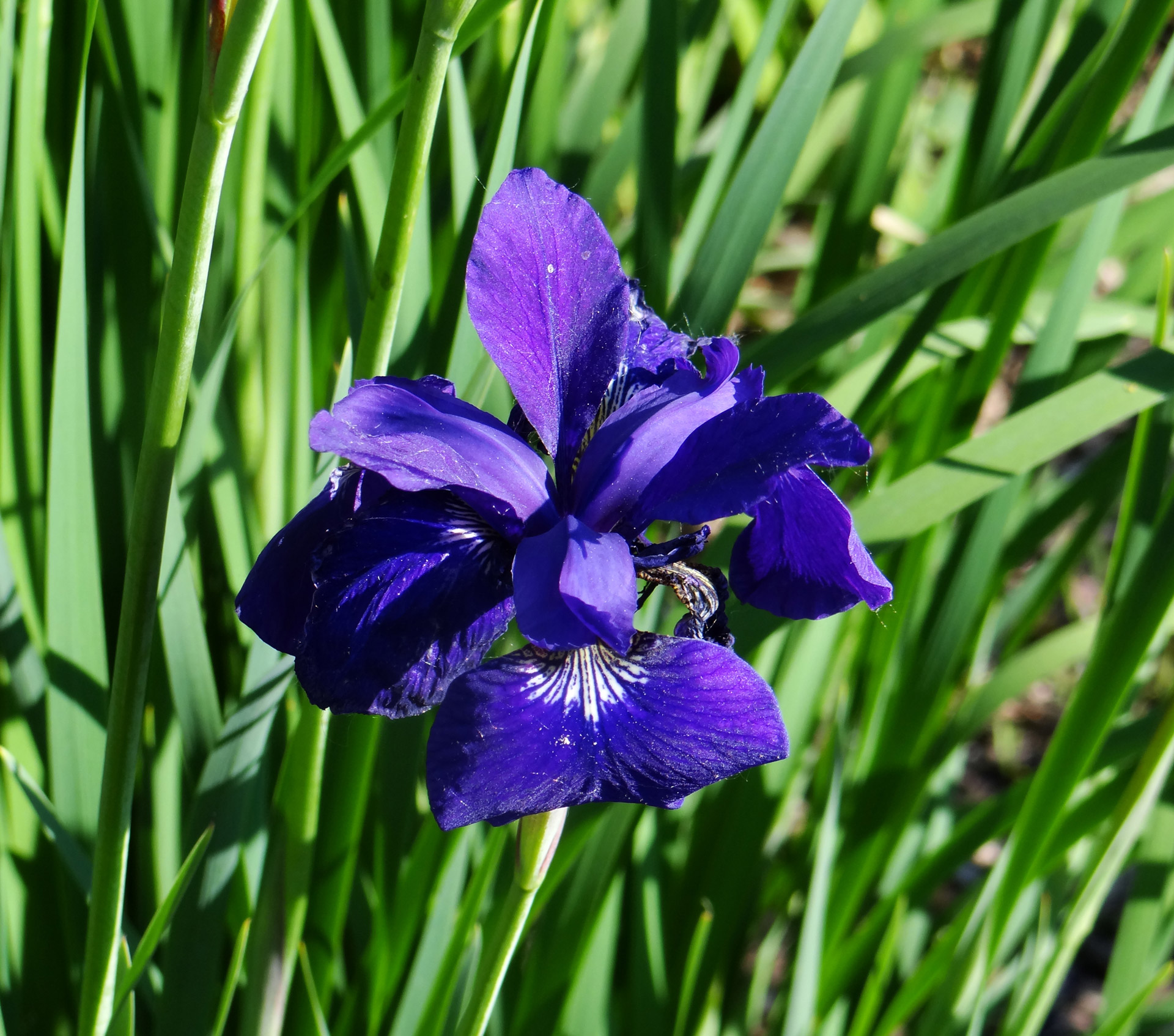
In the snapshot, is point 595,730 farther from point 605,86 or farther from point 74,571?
point 605,86

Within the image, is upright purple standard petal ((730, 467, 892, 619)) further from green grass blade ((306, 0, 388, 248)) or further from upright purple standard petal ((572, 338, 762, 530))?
green grass blade ((306, 0, 388, 248))

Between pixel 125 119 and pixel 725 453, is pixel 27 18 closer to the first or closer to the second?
pixel 125 119

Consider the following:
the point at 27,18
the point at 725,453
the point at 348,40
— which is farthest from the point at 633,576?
the point at 348,40

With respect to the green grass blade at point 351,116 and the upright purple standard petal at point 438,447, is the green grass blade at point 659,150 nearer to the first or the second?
the green grass blade at point 351,116

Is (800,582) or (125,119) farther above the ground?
(125,119)

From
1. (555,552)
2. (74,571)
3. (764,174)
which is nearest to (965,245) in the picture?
(764,174)

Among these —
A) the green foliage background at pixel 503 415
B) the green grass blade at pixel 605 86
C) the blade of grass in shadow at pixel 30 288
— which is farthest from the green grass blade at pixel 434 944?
the green grass blade at pixel 605 86
